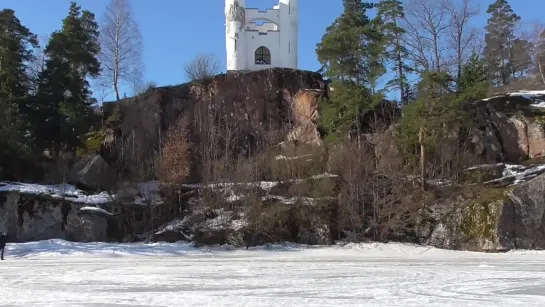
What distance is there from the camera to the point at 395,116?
34.3 metres

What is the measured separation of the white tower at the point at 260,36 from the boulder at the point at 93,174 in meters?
13.9

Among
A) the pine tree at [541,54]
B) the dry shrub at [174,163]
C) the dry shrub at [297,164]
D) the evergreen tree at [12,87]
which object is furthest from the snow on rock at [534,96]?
the evergreen tree at [12,87]

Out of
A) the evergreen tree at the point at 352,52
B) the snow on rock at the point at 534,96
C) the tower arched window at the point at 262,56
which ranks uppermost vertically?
the tower arched window at the point at 262,56

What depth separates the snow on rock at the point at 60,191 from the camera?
91.9 feet

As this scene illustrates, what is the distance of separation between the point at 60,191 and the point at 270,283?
20176 mm

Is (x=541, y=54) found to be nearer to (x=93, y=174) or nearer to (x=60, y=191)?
(x=93, y=174)

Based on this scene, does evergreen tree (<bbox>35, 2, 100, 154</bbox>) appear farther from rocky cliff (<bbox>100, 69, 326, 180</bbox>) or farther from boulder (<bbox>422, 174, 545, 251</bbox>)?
boulder (<bbox>422, 174, 545, 251</bbox>)

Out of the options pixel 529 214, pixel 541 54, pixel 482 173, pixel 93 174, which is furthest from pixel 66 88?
pixel 541 54

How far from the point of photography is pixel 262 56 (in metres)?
42.1

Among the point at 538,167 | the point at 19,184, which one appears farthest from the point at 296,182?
the point at 19,184

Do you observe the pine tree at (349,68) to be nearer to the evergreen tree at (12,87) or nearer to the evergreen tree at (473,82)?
the evergreen tree at (473,82)

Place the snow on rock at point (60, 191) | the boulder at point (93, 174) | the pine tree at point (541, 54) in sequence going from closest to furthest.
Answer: the snow on rock at point (60, 191), the boulder at point (93, 174), the pine tree at point (541, 54)

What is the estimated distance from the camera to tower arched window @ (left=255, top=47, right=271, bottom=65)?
4197 cm

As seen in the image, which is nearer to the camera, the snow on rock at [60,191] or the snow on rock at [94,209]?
the snow on rock at [94,209]
